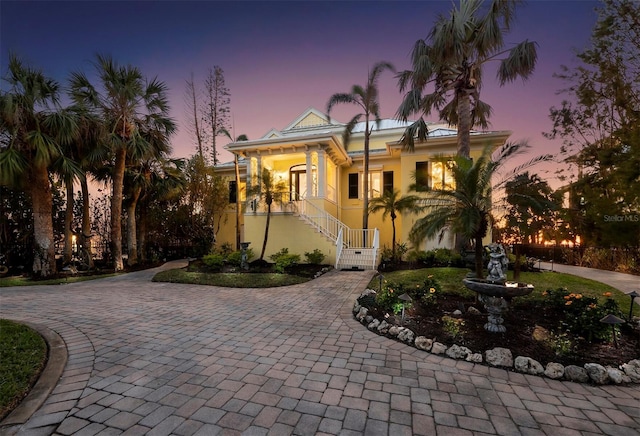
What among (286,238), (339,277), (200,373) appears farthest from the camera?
(286,238)

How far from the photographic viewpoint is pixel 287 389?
109 inches

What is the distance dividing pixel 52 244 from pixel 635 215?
77.2 feet

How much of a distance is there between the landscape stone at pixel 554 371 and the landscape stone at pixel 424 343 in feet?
4.07

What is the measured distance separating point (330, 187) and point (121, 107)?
952cm

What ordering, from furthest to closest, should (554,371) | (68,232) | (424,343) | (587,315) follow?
(68,232) < (587,315) < (424,343) < (554,371)

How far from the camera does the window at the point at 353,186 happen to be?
15.4 m

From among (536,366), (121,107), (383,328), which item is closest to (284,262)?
(383,328)

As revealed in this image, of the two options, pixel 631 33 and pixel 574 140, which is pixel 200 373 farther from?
pixel 574 140

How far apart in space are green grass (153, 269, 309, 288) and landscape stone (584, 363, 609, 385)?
21.7 ft

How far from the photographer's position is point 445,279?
7.98 meters

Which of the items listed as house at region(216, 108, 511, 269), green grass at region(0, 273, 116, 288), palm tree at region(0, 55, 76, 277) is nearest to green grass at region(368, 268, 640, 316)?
house at region(216, 108, 511, 269)

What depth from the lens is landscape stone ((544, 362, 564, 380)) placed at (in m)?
3.00

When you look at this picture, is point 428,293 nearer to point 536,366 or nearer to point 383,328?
point 383,328

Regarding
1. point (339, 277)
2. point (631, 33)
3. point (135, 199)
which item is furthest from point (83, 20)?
point (631, 33)
